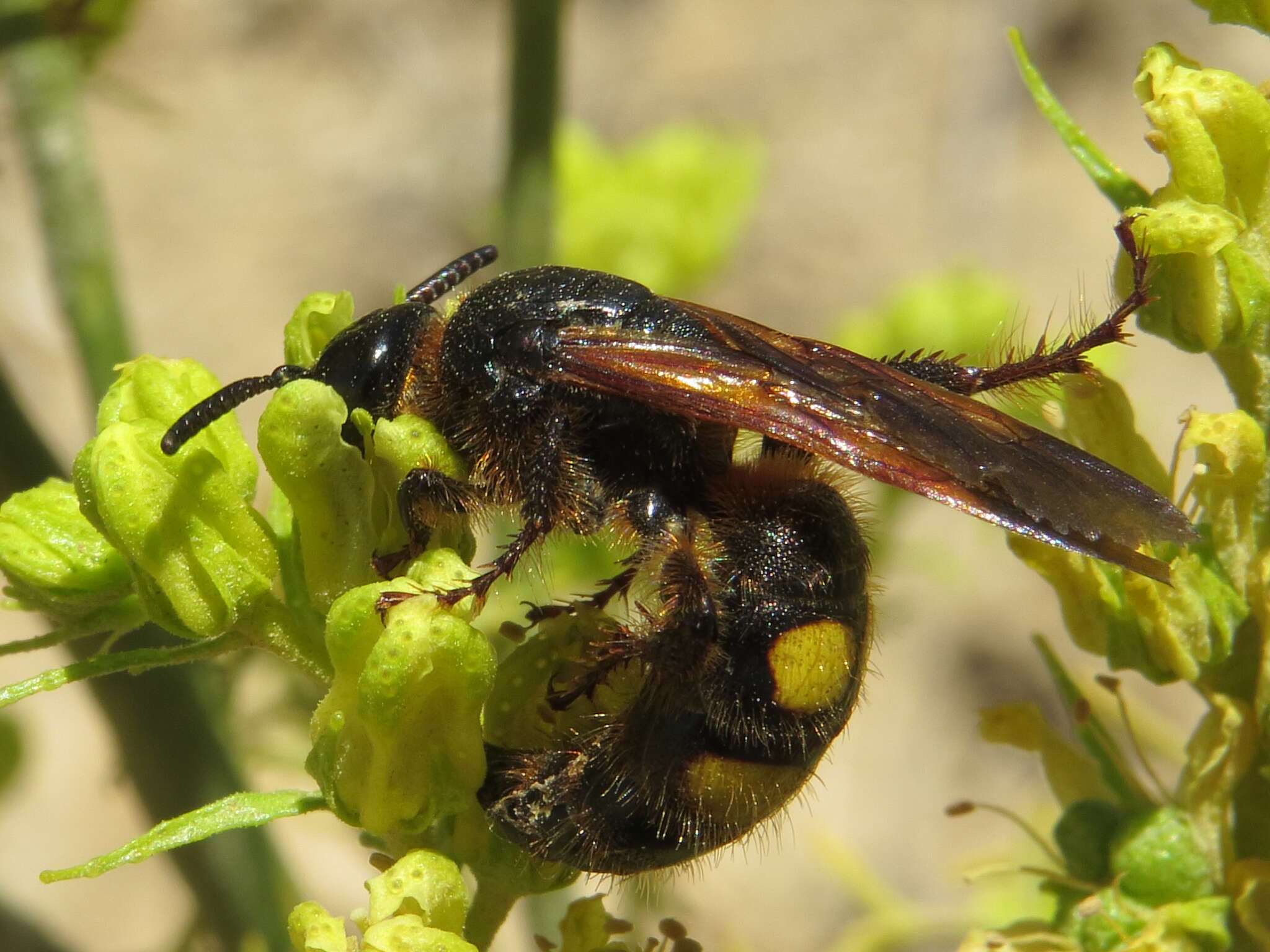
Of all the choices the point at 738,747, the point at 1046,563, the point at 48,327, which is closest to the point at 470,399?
the point at 738,747

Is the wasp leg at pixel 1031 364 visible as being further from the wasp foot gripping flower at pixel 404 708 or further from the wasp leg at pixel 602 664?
the wasp foot gripping flower at pixel 404 708

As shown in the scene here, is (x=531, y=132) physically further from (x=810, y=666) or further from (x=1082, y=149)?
(x=810, y=666)

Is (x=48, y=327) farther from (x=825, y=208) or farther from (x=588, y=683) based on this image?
(x=588, y=683)

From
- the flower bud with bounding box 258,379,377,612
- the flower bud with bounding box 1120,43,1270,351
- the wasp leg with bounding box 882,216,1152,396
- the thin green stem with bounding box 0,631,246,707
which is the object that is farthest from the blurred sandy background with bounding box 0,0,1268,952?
the thin green stem with bounding box 0,631,246,707

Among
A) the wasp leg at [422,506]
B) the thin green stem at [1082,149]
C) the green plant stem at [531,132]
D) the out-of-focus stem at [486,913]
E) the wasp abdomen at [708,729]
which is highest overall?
the green plant stem at [531,132]

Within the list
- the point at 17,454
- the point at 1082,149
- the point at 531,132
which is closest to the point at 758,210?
the point at 531,132

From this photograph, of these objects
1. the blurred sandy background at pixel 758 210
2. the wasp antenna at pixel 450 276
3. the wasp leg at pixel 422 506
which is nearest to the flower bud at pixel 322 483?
the wasp leg at pixel 422 506

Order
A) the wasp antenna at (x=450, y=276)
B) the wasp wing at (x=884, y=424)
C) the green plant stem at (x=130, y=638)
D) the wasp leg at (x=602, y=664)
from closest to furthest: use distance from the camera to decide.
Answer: the wasp wing at (x=884, y=424)
the wasp leg at (x=602, y=664)
the wasp antenna at (x=450, y=276)
the green plant stem at (x=130, y=638)
